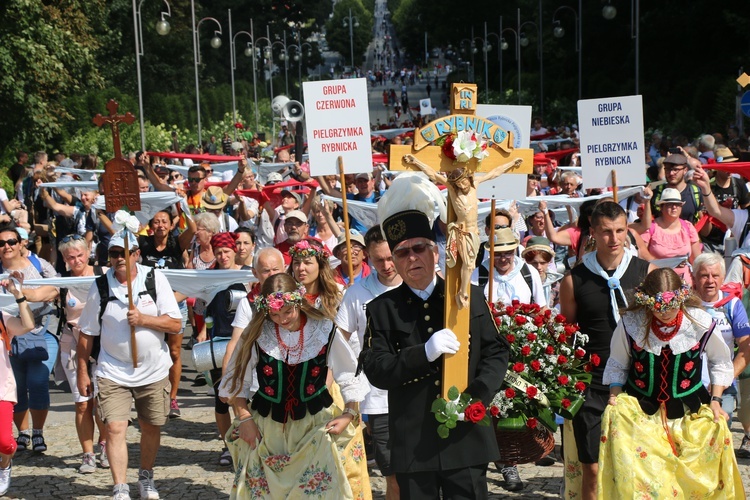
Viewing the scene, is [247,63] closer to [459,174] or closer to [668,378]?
[668,378]

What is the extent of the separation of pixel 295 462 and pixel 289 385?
1.35ft

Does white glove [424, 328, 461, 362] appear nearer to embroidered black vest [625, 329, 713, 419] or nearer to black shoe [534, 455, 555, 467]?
embroidered black vest [625, 329, 713, 419]

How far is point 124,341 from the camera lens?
7961 mm

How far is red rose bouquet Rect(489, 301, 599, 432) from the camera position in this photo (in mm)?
5895

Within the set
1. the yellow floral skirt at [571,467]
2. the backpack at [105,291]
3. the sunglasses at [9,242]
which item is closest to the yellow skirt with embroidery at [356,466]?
the yellow floral skirt at [571,467]

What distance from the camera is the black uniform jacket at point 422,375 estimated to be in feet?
16.8

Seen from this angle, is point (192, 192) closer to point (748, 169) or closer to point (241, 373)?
point (748, 169)

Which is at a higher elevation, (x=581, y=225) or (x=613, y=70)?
(x=613, y=70)

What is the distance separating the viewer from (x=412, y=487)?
521 centimetres

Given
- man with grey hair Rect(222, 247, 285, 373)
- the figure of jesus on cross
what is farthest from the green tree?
the figure of jesus on cross

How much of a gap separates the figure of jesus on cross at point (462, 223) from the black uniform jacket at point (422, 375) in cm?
23

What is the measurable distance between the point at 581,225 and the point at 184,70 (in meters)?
59.2

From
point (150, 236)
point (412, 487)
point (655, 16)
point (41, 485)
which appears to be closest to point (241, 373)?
point (412, 487)

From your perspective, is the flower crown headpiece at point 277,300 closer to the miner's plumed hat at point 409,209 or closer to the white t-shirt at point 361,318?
the white t-shirt at point 361,318
